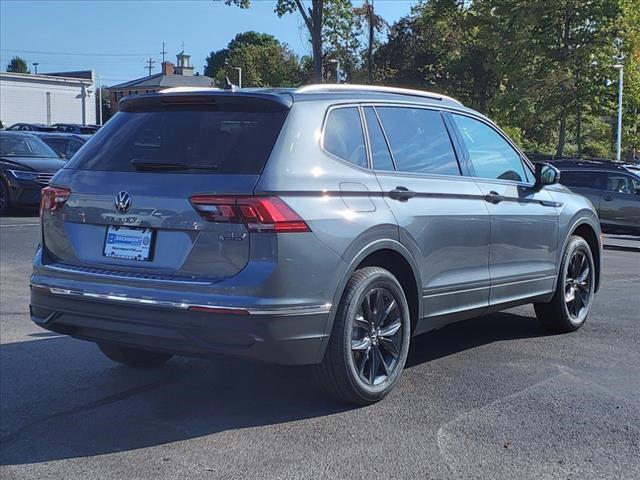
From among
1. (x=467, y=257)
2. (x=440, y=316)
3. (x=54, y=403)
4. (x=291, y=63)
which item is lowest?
(x=54, y=403)

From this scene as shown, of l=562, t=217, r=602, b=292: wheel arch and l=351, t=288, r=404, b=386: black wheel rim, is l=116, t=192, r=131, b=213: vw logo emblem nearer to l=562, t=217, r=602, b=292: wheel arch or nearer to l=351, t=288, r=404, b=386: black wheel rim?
l=351, t=288, r=404, b=386: black wheel rim

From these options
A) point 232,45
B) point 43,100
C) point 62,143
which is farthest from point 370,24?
point 232,45

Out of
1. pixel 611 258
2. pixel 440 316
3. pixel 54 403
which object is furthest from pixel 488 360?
pixel 611 258

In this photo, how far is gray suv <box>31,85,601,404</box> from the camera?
3818 mm

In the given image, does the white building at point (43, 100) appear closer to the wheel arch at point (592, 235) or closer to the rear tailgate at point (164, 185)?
the wheel arch at point (592, 235)

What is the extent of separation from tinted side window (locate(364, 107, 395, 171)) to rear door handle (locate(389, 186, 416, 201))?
159 mm

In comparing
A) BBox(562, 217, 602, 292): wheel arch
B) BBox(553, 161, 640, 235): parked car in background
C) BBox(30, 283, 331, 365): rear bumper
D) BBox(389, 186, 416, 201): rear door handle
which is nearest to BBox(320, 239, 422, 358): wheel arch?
BBox(30, 283, 331, 365): rear bumper

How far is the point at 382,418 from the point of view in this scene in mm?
4301

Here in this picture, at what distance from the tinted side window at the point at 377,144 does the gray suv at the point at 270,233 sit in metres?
0.01

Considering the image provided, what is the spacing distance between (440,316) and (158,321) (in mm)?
1961

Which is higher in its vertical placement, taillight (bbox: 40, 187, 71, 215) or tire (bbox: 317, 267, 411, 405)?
taillight (bbox: 40, 187, 71, 215)

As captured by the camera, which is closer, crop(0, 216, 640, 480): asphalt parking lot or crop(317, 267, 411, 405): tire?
crop(0, 216, 640, 480): asphalt parking lot

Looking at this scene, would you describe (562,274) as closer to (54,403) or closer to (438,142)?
(438,142)

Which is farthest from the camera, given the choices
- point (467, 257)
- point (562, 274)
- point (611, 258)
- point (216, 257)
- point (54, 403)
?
point (611, 258)
